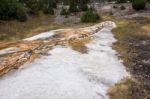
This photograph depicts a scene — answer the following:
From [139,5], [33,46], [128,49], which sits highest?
[33,46]

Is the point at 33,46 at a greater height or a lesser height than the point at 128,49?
greater

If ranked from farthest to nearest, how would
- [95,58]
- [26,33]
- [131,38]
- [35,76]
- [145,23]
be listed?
[145,23] → [26,33] → [131,38] → [95,58] → [35,76]

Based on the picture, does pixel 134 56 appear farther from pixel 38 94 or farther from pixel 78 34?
pixel 38 94

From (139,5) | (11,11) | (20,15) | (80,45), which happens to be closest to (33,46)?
(80,45)

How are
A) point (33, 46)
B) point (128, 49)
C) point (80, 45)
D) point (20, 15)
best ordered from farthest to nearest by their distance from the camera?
1. point (20, 15)
2. point (80, 45)
3. point (128, 49)
4. point (33, 46)

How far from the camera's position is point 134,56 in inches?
1149

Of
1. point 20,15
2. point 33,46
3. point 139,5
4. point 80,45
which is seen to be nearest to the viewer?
point 33,46

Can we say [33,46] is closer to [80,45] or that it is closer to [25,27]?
[80,45]

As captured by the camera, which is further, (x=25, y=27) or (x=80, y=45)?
(x=25, y=27)

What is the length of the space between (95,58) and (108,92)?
7.46m

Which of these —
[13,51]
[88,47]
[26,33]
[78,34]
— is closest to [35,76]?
[13,51]

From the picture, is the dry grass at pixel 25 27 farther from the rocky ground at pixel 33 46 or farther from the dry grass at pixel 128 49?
the dry grass at pixel 128 49

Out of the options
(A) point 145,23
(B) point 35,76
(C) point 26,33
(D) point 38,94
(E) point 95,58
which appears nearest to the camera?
(D) point 38,94

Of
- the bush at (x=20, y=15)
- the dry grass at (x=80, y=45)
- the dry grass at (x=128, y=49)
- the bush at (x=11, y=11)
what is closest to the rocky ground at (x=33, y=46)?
the dry grass at (x=80, y=45)
